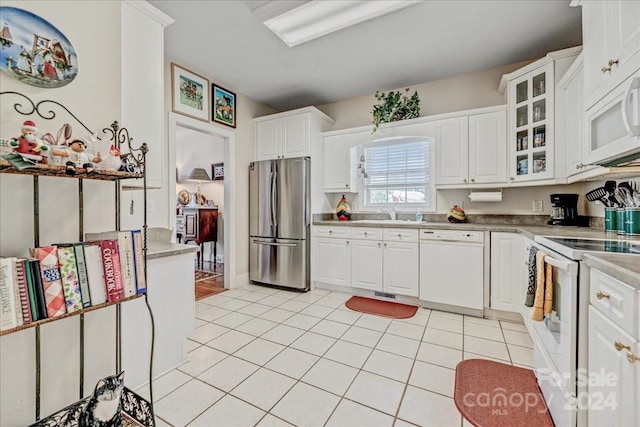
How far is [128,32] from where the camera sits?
177 cm

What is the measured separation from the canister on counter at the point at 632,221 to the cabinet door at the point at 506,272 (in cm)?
75

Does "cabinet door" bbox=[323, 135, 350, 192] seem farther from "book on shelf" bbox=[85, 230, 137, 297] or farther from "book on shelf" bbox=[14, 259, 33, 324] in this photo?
"book on shelf" bbox=[14, 259, 33, 324]

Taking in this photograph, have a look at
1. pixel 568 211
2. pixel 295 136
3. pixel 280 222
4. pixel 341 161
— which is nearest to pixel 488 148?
pixel 568 211

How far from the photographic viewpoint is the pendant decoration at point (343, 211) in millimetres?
3854

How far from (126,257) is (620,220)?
2.94 m

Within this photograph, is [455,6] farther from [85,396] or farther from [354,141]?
[85,396]

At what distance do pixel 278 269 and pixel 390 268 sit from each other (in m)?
1.51

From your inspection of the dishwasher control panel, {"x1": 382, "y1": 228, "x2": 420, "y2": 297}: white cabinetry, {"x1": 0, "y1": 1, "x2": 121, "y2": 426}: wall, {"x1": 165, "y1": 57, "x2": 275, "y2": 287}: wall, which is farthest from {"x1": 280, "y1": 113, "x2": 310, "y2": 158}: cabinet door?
{"x1": 0, "y1": 1, "x2": 121, "y2": 426}: wall

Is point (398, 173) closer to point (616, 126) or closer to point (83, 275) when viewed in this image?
point (616, 126)

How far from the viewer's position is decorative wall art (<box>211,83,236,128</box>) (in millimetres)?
3451

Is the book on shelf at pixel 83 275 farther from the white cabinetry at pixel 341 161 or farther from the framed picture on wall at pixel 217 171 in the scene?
the framed picture on wall at pixel 217 171

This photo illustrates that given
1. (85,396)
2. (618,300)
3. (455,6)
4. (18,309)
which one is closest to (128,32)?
(18,309)

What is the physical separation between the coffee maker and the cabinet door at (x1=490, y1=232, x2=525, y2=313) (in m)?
0.49

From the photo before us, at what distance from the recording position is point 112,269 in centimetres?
120
